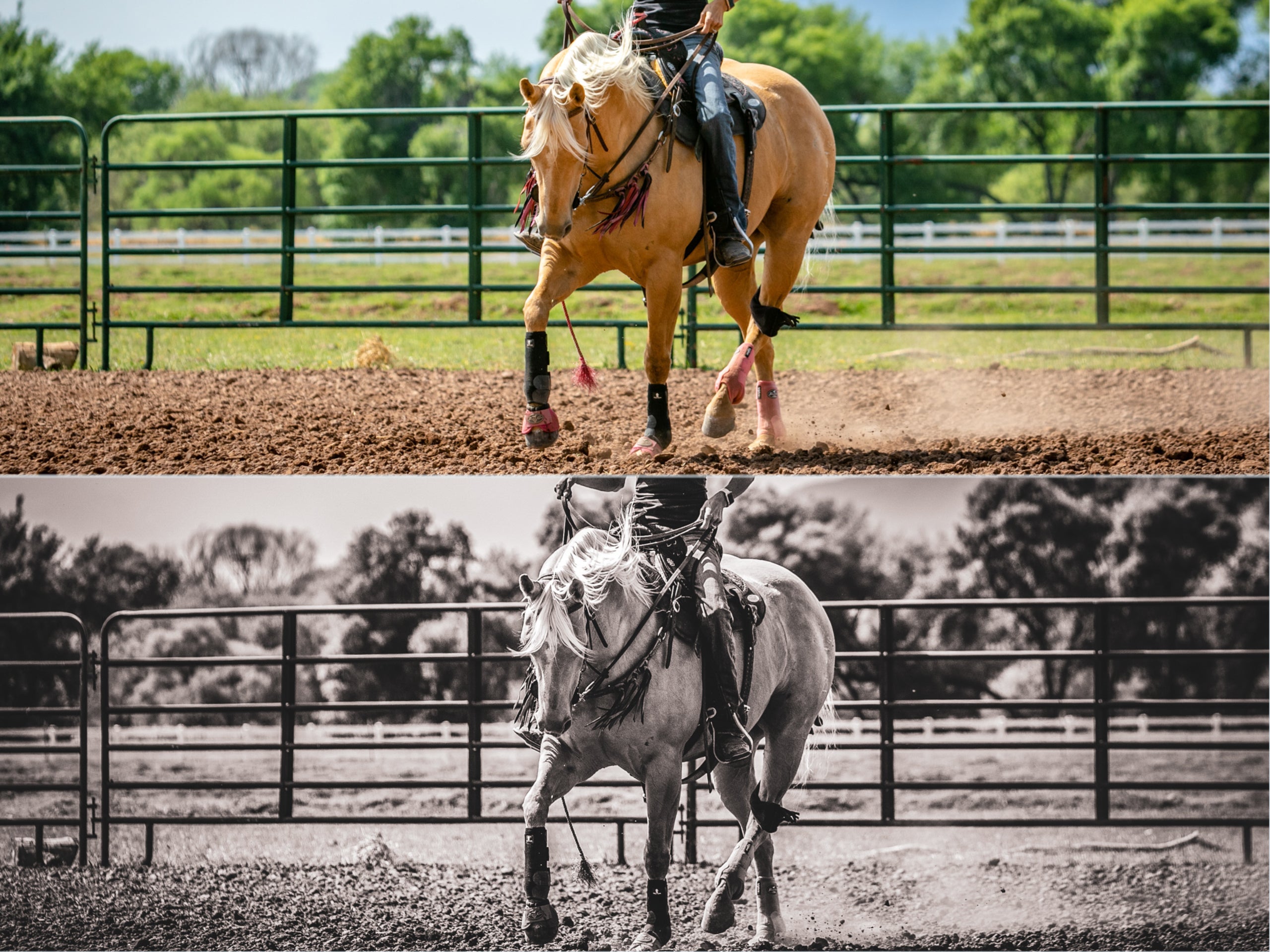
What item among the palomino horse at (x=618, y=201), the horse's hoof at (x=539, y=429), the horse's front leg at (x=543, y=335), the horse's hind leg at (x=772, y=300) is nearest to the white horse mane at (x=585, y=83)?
the palomino horse at (x=618, y=201)

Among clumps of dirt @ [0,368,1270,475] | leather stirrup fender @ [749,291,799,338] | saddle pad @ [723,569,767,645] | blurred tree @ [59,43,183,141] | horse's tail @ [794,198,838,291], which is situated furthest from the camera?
blurred tree @ [59,43,183,141]

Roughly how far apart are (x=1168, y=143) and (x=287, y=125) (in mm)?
22087

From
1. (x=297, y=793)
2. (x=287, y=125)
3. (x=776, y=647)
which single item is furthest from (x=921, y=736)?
(x=287, y=125)

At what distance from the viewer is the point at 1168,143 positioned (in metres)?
25.1

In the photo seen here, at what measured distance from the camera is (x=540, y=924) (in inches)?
158

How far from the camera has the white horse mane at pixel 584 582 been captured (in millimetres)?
3875

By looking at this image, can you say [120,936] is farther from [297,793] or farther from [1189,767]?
[1189,767]

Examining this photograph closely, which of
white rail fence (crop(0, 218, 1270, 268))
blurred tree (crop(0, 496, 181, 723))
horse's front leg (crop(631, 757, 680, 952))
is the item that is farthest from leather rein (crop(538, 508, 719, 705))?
white rail fence (crop(0, 218, 1270, 268))

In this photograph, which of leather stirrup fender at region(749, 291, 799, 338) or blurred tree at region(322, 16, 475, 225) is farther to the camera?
blurred tree at region(322, 16, 475, 225)

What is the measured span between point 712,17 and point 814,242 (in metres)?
1.27

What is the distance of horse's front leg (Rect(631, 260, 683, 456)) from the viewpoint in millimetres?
4414

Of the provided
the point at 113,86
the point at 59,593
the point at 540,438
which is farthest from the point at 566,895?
the point at 113,86

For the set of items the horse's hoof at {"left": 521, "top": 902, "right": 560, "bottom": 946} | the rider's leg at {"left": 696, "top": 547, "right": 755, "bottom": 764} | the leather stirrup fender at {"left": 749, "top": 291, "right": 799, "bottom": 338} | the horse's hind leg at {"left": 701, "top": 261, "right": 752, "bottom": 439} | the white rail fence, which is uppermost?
the white rail fence

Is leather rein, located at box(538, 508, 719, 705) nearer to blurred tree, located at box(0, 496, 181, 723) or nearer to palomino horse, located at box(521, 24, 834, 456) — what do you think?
palomino horse, located at box(521, 24, 834, 456)
